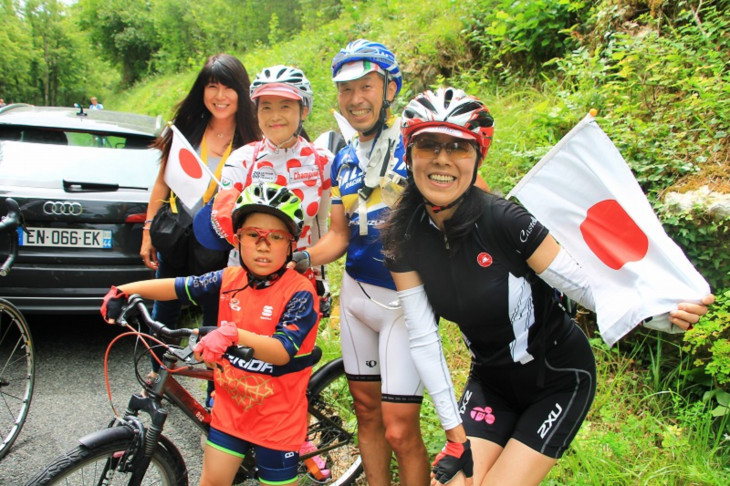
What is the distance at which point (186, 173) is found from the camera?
345 cm

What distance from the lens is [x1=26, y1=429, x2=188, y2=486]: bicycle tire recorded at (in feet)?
7.64

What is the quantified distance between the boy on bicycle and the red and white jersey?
1.60ft

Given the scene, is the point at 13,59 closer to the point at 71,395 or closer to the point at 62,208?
the point at 62,208

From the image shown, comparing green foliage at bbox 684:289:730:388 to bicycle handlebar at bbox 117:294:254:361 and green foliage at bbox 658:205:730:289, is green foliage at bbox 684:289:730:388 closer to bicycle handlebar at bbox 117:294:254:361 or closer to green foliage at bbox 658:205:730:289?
green foliage at bbox 658:205:730:289

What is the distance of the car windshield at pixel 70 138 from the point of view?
4910 mm

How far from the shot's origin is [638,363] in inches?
134

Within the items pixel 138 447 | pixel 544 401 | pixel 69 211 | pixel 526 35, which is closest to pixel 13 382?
pixel 69 211

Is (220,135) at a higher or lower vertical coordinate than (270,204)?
higher

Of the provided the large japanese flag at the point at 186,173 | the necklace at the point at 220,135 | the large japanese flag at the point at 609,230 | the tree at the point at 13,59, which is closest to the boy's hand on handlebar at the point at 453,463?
the large japanese flag at the point at 609,230

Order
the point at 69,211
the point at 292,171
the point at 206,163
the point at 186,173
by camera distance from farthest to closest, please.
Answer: the point at 69,211 < the point at 206,163 < the point at 186,173 < the point at 292,171

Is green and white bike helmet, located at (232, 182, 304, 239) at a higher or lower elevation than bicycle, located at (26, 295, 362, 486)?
higher

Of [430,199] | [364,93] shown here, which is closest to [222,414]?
[430,199]

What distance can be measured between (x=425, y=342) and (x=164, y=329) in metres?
1.10

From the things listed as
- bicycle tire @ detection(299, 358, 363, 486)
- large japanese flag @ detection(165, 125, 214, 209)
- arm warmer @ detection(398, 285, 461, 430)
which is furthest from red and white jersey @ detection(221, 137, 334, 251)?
arm warmer @ detection(398, 285, 461, 430)
